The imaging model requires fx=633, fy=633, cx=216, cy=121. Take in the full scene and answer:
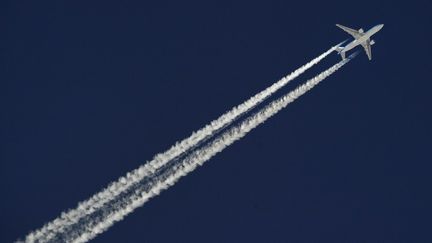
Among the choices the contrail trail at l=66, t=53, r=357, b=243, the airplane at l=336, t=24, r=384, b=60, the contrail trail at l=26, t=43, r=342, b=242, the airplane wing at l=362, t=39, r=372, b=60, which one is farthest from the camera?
the airplane wing at l=362, t=39, r=372, b=60

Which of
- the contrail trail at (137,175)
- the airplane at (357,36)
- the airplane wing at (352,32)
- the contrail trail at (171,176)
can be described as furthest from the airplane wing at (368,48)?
the contrail trail at (171,176)

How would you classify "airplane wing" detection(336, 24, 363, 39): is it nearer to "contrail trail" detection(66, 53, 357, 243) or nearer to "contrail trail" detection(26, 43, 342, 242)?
"contrail trail" detection(26, 43, 342, 242)

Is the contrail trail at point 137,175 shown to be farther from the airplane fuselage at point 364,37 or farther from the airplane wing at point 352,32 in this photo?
the airplane wing at point 352,32

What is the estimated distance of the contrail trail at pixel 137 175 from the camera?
8512 cm

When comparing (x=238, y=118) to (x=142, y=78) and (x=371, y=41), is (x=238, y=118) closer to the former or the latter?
(x=142, y=78)

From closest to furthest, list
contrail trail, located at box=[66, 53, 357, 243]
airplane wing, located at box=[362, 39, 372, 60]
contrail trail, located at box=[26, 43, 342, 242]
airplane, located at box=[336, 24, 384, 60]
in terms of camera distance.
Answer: contrail trail, located at box=[66, 53, 357, 243] < contrail trail, located at box=[26, 43, 342, 242] < airplane, located at box=[336, 24, 384, 60] < airplane wing, located at box=[362, 39, 372, 60]

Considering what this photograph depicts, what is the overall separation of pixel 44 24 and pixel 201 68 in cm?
2851

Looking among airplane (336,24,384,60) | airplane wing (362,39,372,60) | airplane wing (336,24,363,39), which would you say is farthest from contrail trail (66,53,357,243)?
airplane wing (362,39,372,60)

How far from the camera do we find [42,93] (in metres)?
107

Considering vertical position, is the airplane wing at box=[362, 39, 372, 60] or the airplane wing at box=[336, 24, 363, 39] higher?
the airplane wing at box=[336, 24, 363, 39]

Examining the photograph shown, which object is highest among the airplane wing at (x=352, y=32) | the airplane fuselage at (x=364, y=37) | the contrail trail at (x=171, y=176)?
the airplane wing at (x=352, y=32)

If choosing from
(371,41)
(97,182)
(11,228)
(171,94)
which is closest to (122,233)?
(97,182)

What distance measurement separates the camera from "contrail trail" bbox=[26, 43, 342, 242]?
279 feet

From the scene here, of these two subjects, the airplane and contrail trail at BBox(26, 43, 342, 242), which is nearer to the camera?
contrail trail at BBox(26, 43, 342, 242)
